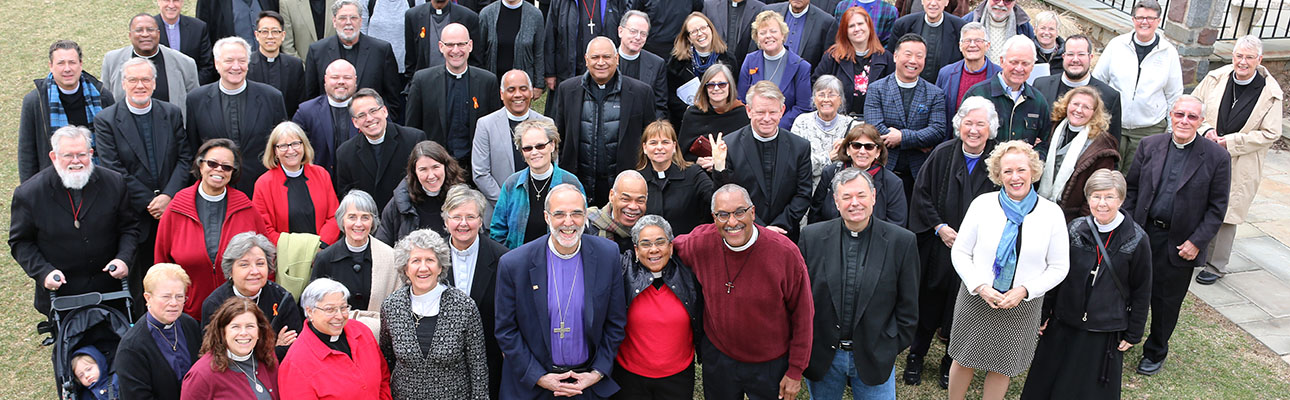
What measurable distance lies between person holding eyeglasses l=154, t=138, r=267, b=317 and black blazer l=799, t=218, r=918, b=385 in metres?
3.42

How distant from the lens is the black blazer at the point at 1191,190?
22.4ft

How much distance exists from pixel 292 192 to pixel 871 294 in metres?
3.62

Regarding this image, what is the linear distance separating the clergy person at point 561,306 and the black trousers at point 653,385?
20 centimetres

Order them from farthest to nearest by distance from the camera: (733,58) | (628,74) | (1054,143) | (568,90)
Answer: (733,58) < (628,74) < (568,90) < (1054,143)

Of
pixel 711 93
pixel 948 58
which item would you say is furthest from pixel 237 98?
pixel 948 58

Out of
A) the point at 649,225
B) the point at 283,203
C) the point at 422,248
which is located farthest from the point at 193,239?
the point at 649,225

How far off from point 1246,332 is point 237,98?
298 inches

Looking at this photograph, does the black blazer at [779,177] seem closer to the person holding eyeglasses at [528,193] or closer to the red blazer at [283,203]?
the person holding eyeglasses at [528,193]

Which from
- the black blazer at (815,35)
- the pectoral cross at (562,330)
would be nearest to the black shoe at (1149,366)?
the black blazer at (815,35)

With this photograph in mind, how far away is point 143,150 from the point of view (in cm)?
697

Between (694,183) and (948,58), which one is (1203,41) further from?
(694,183)

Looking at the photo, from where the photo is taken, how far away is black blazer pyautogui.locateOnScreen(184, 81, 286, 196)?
7266mm

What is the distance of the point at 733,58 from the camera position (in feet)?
27.9

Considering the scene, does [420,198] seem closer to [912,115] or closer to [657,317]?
[657,317]
